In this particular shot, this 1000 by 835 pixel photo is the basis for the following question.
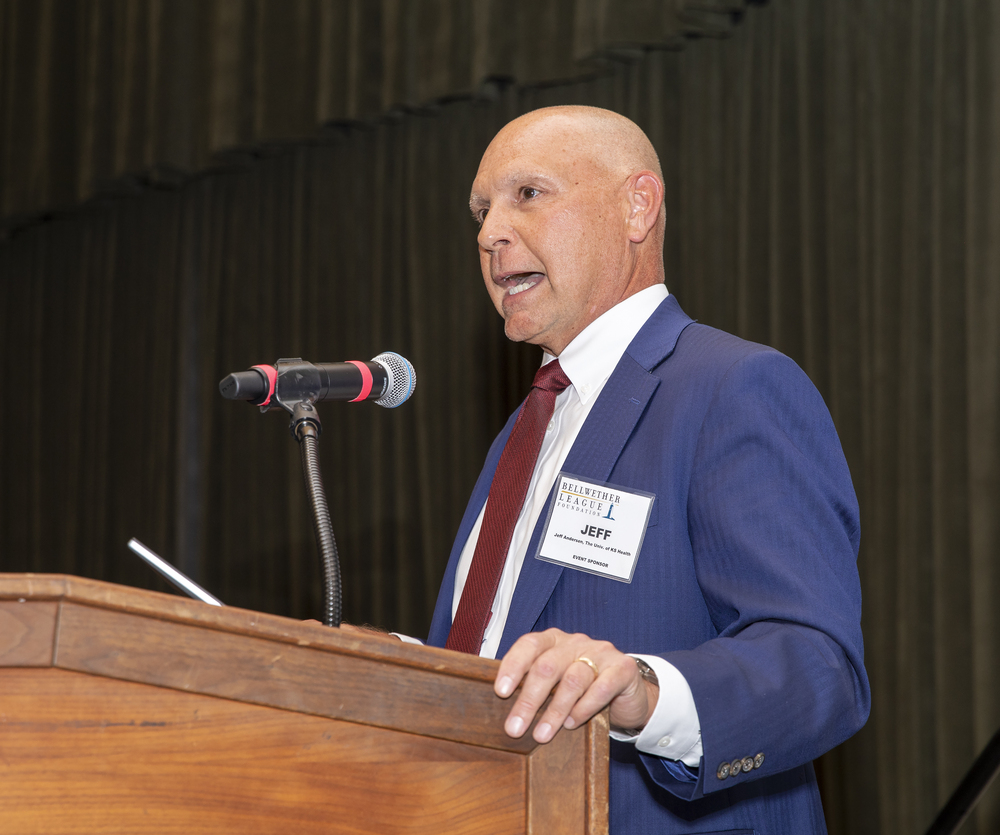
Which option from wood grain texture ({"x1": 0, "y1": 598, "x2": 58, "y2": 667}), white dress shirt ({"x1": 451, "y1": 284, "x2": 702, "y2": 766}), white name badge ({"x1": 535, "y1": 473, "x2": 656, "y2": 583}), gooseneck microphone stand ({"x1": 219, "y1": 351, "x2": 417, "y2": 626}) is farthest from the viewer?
white dress shirt ({"x1": 451, "y1": 284, "x2": 702, "y2": 766})

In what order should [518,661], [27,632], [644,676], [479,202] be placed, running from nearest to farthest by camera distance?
[27,632]
[518,661]
[644,676]
[479,202]

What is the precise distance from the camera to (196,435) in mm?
5230

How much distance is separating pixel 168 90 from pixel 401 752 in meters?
4.54

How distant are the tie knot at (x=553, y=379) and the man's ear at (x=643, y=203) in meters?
0.25

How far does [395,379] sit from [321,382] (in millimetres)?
126

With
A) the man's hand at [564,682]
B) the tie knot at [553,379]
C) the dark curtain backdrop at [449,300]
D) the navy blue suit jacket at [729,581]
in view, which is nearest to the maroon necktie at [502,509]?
the tie knot at [553,379]

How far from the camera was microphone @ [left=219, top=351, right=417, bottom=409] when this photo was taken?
3.92 feet

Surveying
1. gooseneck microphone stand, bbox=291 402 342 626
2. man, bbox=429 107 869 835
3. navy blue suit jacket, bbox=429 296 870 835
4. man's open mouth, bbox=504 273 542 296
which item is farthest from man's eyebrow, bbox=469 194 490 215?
gooseneck microphone stand, bbox=291 402 342 626

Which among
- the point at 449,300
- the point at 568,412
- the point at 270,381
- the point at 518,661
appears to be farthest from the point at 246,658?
the point at 449,300

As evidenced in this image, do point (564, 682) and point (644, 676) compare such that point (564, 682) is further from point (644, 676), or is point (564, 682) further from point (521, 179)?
point (521, 179)

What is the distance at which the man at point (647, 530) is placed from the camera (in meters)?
1.02

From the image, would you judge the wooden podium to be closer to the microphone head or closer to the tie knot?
the microphone head

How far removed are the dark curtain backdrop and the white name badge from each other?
1.88 metres

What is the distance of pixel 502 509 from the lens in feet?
5.28
